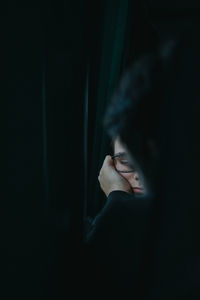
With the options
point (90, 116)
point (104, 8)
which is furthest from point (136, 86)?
point (90, 116)

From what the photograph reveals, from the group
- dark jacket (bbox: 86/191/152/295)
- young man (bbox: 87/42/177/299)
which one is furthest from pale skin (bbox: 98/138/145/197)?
dark jacket (bbox: 86/191/152/295)

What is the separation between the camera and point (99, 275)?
895 mm

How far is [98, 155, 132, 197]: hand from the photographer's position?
1458mm

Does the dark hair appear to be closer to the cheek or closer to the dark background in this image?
the dark background

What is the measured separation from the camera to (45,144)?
2.42 ft

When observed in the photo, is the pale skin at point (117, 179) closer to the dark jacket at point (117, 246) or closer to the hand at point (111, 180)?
the hand at point (111, 180)

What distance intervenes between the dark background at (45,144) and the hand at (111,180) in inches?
20.8

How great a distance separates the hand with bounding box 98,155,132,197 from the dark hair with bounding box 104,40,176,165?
88 cm

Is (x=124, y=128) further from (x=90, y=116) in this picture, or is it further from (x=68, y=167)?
(x=90, y=116)

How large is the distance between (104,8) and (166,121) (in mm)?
1115

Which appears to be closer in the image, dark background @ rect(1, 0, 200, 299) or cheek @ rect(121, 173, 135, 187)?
dark background @ rect(1, 0, 200, 299)

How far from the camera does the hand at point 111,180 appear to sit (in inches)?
57.4

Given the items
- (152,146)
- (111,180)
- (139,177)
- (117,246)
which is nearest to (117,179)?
(111,180)

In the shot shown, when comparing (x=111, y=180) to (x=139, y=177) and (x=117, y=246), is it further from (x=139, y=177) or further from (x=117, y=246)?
(x=139, y=177)
